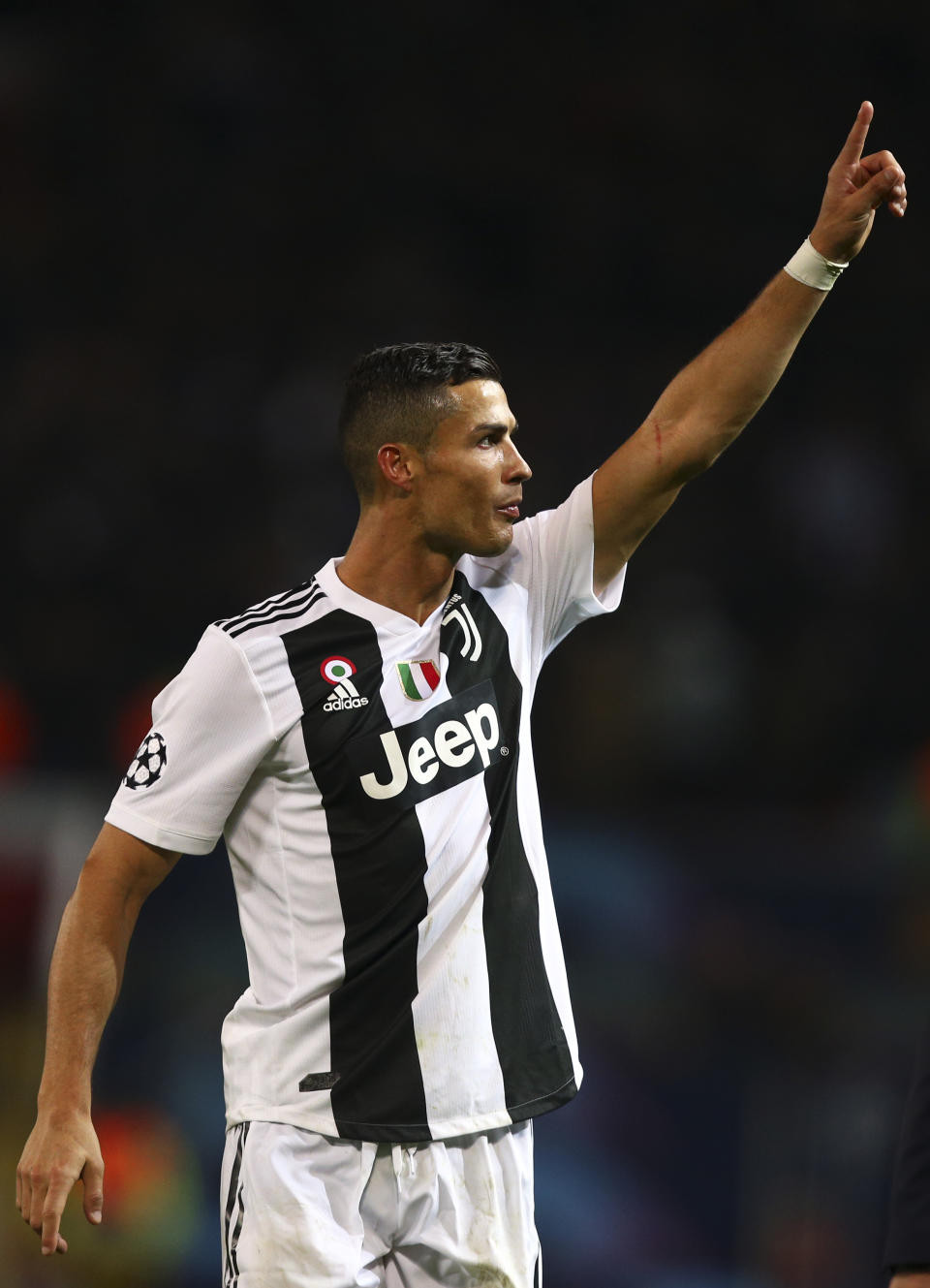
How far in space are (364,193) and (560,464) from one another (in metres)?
2.09

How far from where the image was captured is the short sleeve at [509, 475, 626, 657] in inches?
118

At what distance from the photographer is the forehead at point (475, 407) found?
116 inches

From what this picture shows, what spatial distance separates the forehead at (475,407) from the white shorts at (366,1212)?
4.34 feet

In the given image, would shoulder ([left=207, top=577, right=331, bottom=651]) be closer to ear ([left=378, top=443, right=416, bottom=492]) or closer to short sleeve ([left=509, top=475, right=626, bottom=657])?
ear ([left=378, top=443, right=416, bottom=492])

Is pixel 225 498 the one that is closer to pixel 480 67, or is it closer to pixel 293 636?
pixel 480 67

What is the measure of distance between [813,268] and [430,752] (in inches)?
44.4

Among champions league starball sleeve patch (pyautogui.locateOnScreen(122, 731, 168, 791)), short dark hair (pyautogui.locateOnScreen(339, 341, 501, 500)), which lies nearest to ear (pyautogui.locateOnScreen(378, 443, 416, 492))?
short dark hair (pyautogui.locateOnScreen(339, 341, 501, 500))

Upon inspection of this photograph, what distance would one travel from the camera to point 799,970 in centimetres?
509

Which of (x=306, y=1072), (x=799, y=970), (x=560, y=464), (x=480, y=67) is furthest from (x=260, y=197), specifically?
(x=306, y=1072)

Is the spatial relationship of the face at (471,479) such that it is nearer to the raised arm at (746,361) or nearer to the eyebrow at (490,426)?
the eyebrow at (490,426)

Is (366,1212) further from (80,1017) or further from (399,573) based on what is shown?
(399,573)

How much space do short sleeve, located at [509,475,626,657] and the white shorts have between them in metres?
1.00

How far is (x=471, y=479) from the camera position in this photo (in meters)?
2.91

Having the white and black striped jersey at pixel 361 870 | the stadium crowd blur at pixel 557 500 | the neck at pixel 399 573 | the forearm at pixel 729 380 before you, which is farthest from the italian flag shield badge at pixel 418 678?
the stadium crowd blur at pixel 557 500
